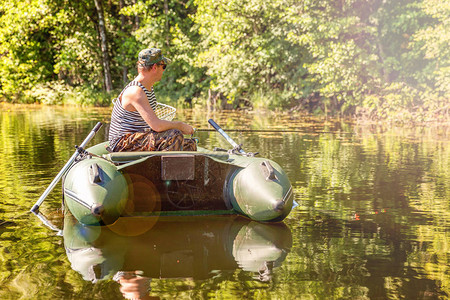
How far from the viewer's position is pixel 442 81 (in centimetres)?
1745

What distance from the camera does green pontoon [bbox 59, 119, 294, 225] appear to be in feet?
18.2

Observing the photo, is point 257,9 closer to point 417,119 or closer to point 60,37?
point 417,119

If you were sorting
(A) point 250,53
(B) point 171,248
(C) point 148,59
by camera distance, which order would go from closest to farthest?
(B) point 171,248 < (C) point 148,59 < (A) point 250,53

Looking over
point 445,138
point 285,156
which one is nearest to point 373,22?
point 445,138

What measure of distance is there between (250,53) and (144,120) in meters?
16.1

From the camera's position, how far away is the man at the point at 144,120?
6.19 m

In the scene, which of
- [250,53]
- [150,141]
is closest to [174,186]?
[150,141]

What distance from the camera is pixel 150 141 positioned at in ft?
20.6

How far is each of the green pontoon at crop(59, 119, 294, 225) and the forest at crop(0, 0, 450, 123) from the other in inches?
499

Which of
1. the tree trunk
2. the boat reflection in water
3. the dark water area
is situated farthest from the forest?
the boat reflection in water

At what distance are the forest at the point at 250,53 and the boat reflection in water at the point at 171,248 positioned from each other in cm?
1309

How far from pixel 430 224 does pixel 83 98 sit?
75.4 ft

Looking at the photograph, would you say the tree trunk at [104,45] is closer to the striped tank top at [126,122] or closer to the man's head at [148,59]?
the striped tank top at [126,122]

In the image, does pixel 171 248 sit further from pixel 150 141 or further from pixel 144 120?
pixel 144 120
